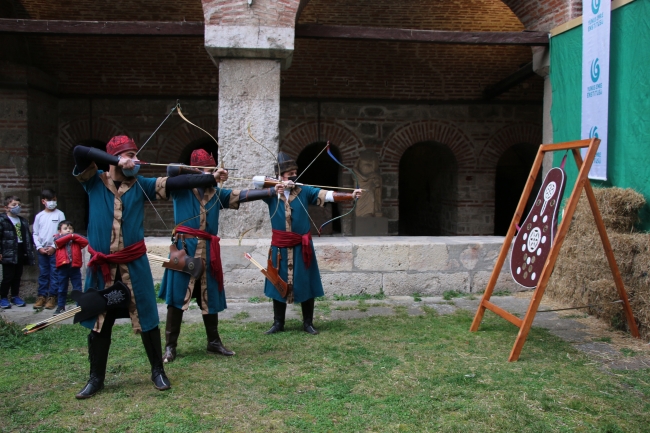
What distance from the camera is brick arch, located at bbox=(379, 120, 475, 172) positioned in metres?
10.5

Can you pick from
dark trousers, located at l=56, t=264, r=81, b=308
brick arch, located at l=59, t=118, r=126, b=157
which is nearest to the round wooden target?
dark trousers, located at l=56, t=264, r=81, b=308

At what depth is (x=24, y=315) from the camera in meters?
5.66

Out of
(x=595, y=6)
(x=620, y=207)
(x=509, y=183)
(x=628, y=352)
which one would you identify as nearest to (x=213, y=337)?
(x=628, y=352)

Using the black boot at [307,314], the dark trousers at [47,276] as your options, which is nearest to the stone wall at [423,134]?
the dark trousers at [47,276]

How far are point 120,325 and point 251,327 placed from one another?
3.86 feet

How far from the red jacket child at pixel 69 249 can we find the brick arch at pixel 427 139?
598cm

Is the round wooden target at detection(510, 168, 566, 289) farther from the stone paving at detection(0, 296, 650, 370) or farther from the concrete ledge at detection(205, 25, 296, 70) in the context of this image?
the concrete ledge at detection(205, 25, 296, 70)

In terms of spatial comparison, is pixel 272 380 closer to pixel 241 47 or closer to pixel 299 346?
pixel 299 346

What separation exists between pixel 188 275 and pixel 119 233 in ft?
2.66

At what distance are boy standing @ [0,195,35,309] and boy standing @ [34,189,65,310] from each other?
0.14m

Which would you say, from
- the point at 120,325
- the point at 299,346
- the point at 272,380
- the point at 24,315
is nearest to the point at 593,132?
the point at 299,346

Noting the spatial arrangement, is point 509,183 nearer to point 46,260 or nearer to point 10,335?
point 46,260

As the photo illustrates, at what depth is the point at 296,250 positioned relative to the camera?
15.8 ft

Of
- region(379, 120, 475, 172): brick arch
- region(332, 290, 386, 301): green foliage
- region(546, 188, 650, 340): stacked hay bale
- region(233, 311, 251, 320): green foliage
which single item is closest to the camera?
region(546, 188, 650, 340): stacked hay bale
